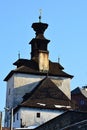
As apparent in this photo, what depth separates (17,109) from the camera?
5984 centimetres

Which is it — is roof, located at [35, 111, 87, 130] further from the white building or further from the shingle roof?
the shingle roof

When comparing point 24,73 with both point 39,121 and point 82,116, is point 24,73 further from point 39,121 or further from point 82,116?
point 82,116

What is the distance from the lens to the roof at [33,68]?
64.1 m

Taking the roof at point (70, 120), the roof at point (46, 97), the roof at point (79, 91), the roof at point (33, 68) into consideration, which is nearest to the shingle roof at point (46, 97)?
the roof at point (46, 97)

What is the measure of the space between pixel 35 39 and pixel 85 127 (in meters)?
32.3

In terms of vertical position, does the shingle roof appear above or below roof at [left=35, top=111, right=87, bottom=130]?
above

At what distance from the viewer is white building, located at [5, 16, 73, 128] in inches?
2327

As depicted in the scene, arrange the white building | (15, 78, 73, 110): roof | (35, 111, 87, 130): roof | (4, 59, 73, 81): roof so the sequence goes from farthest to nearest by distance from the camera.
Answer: (4, 59, 73, 81): roof
(15, 78, 73, 110): roof
the white building
(35, 111, 87, 130): roof

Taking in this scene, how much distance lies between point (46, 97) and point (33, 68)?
18.1ft

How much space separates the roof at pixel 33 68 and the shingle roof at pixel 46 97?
6.14 ft

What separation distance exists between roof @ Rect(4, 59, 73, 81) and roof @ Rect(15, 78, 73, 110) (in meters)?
1.86

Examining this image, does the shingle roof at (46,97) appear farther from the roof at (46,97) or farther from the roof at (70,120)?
the roof at (70,120)

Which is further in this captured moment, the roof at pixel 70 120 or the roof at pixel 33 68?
the roof at pixel 33 68

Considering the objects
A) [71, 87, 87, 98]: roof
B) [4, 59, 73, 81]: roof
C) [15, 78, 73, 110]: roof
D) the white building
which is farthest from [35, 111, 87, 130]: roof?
[71, 87, 87, 98]: roof
